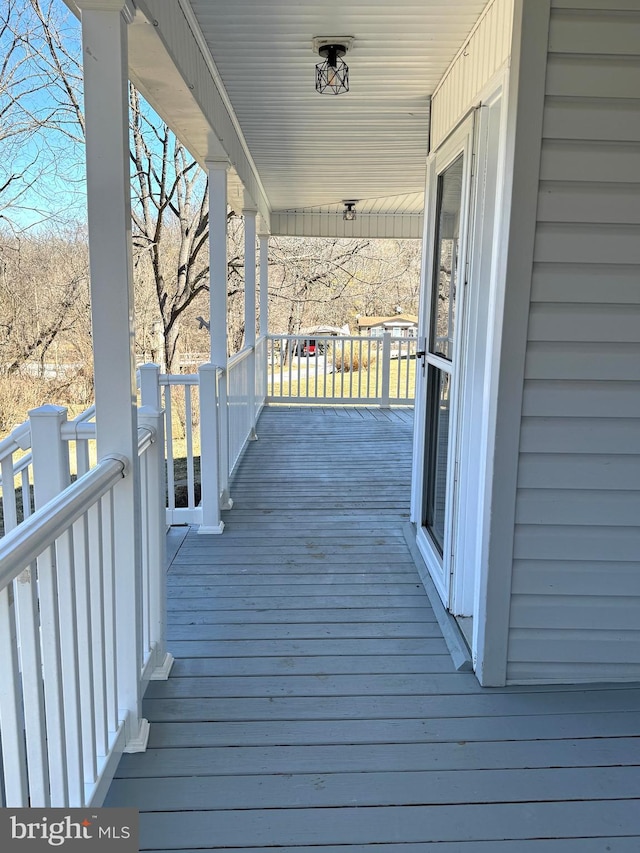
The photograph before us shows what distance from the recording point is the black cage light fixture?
116 inches

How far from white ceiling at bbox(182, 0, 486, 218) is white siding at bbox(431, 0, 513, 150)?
6cm

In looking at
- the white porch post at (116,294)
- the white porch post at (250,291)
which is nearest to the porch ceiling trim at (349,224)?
the white porch post at (250,291)

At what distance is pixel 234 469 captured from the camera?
5195 millimetres

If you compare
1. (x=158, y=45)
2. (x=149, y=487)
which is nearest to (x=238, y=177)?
(x=158, y=45)

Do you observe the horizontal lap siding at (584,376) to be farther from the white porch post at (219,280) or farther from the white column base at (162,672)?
the white porch post at (219,280)

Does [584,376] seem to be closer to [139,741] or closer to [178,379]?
[139,741]

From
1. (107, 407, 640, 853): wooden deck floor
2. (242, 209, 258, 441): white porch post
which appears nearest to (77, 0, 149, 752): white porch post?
(107, 407, 640, 853): wooden deck floor

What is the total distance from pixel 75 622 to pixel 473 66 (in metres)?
2.68

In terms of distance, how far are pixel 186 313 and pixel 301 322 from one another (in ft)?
13.4

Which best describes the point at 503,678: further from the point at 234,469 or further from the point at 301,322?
the point at 301,322

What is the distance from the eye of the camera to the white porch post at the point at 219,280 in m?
4.15

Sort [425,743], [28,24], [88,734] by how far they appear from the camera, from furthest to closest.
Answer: [28,24]
[425,743]
[88,734]

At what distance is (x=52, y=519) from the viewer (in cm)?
140

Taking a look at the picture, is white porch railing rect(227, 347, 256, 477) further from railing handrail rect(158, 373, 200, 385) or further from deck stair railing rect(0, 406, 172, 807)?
deck stair railing rect(0, 406, 172, 807)
